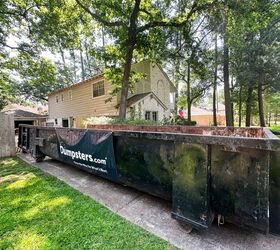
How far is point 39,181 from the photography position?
392 cm

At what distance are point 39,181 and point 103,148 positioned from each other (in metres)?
1.90

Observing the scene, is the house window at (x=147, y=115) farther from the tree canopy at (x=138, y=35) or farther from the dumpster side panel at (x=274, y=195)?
the dumpster side panel at (x=274, y=195)

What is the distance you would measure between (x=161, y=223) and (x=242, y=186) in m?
1.15

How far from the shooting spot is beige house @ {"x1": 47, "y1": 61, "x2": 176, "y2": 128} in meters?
13.0

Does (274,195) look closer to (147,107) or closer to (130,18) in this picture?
(130,18)

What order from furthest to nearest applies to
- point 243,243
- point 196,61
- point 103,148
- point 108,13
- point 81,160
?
1. point 196,61
2. point 108,13
3. point 81,160
4. point 103,148
5. point 243,243

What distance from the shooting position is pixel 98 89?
13.9 m

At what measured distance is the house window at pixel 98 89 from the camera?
537 inches

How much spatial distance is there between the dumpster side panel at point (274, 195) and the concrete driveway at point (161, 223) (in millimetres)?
364

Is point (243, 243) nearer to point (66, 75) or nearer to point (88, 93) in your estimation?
point (88, 93)

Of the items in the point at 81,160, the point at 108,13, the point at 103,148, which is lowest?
→ the point at 81,160

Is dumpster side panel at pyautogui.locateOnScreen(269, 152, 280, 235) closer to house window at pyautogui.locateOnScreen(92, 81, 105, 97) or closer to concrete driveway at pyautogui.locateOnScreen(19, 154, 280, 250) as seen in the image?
concrete driveway at pyautogui.locateOnScreen(19, 154, 280, 250)

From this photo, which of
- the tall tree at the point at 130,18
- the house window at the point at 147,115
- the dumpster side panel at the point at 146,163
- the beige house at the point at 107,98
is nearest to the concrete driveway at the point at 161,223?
the dumpster side panel at the point at 146,163

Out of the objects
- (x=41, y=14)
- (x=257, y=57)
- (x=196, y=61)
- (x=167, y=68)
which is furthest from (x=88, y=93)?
(x=257, y=57)
